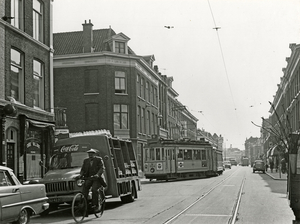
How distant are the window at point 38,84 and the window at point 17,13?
2280 mm

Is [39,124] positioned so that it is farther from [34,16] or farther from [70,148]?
[70,148]

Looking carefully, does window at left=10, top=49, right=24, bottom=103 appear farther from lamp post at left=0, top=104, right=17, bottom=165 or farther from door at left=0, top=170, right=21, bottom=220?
door at left=0, top=170, right=21, bottom=220

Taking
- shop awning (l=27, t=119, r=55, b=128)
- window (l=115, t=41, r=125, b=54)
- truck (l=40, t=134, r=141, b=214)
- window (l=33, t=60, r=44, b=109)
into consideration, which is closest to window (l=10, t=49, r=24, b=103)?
shop awning (l=27, t=119, r=55, b=128)

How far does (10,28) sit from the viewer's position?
1962cm

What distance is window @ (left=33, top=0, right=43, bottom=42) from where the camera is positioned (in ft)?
75.0

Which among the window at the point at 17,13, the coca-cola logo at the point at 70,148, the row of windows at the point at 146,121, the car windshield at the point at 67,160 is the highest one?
the window at the point at 17,13

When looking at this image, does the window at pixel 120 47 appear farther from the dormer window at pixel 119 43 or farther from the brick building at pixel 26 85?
the brick building at pixel 26 85

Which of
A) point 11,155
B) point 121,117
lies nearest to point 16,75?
point 11,155

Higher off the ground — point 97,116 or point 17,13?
point 17,13

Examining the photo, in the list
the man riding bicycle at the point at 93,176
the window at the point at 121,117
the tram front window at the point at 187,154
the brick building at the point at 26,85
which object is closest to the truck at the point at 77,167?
the man riding bicycle at the point at 93,176

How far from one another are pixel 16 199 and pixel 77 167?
4.00 meters

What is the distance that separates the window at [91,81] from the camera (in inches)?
1682

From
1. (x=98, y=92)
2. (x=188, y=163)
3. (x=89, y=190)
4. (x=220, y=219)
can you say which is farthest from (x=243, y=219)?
(x=98, y=92)

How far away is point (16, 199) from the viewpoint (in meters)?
9.12
